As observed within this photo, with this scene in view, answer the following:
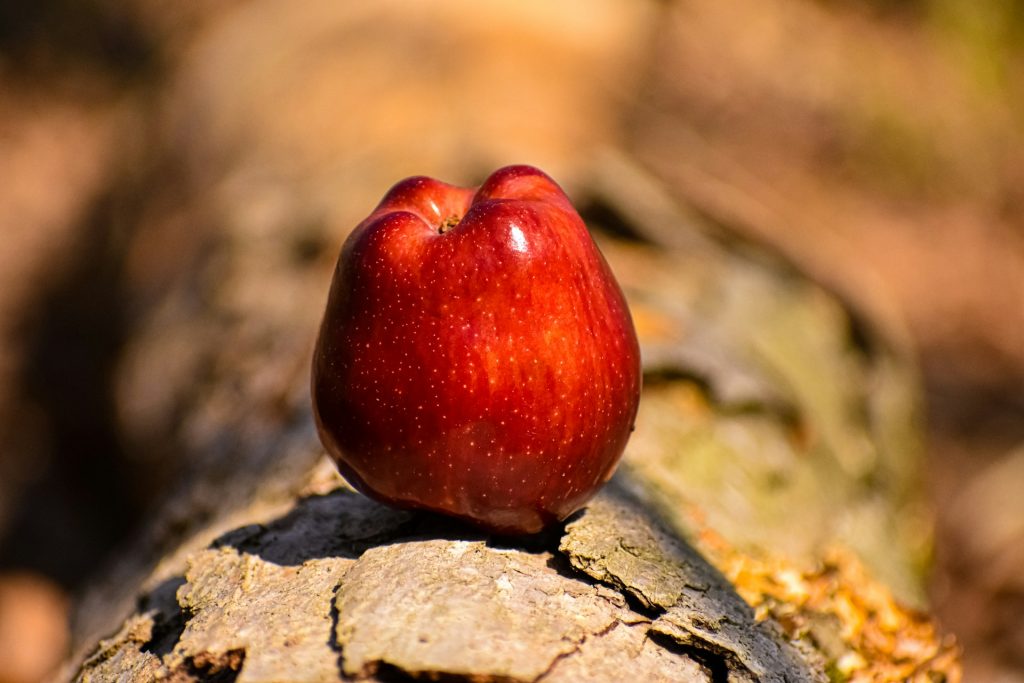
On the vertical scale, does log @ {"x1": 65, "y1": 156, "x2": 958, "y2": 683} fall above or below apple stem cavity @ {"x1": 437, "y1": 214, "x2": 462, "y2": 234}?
below

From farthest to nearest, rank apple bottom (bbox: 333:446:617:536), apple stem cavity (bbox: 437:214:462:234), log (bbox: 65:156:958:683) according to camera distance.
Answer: apple stem cavity (bbox: 437:214:462:234)
apple bottom (bbox: 333:446:617:536)
log (bbox: 65:156:958:683)

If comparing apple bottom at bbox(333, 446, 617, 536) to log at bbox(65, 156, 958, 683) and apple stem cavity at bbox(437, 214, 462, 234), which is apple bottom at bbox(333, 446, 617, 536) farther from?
apple stem cavity at bbox(437, 214, 462, 234)

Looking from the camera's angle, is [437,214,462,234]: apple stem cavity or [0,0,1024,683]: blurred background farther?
[0,0,1024,683]: blurred background

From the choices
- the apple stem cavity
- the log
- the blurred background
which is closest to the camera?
the log

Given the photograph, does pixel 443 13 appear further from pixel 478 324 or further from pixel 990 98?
pixel 478 324

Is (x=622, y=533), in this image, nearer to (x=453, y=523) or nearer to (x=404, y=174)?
(x=453, y=523)

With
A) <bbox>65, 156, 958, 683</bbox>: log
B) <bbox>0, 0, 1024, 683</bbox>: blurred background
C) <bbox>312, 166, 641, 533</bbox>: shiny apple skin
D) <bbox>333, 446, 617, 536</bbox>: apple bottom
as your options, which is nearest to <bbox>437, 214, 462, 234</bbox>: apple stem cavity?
<bbox>312, 166, 641, 533</bbox>: shiny apple skin

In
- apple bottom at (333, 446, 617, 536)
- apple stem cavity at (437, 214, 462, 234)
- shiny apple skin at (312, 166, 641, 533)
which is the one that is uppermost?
apple stem cavity at (437, 214, 462, 234)
